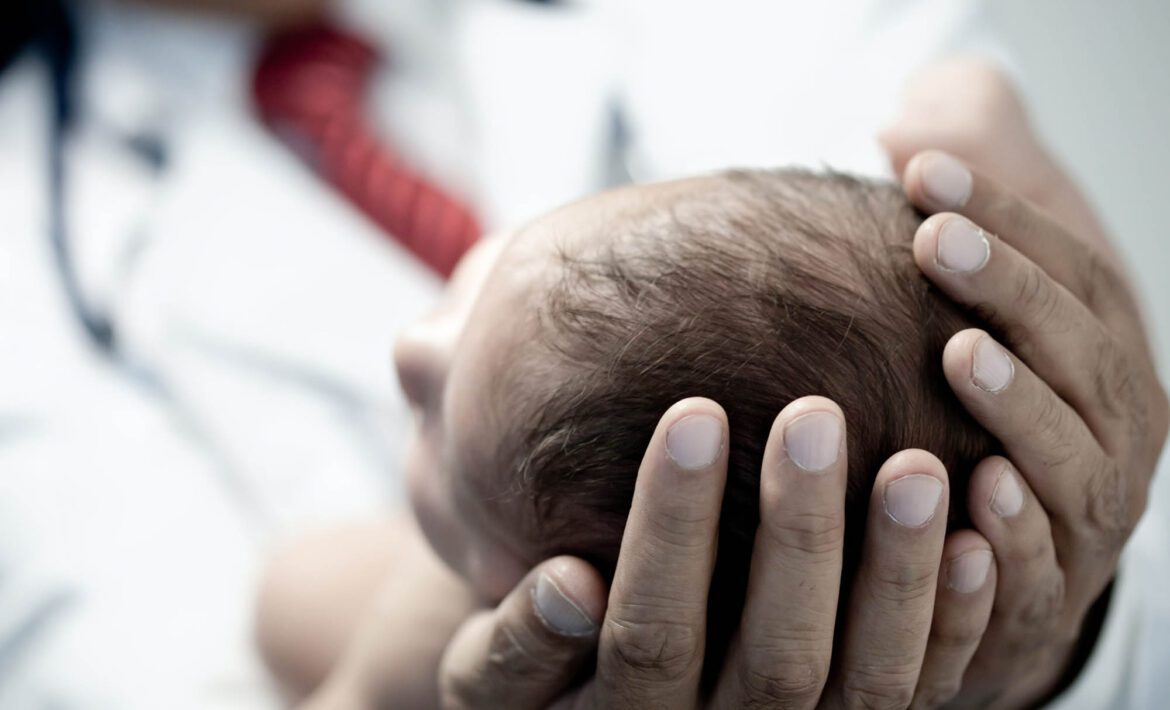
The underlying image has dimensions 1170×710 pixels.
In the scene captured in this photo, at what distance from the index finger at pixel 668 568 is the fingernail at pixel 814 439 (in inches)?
1.2

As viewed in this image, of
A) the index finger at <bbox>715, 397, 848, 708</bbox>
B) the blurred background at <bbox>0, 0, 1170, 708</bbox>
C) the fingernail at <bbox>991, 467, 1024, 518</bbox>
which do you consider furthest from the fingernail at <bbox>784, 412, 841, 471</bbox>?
the blurred background at <bbox>0, 0, 1170, 708</bbox>

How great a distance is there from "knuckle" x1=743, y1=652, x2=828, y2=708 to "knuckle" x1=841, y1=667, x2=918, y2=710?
2 cm

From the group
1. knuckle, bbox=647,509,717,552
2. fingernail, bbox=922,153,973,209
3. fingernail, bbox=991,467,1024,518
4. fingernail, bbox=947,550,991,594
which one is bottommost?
fingernail, bbox=947,550,991,594

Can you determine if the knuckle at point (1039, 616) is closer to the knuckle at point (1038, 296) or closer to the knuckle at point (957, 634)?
the knuckle at point (957, 634)

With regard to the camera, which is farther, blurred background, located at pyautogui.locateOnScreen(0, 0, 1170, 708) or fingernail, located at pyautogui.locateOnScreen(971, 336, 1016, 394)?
blurred background, located at pyautogui.locateOnScreen(0, 0, 1170, 708)

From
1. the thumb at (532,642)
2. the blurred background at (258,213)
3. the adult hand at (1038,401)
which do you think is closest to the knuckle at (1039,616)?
the adult hand at (1038,401)

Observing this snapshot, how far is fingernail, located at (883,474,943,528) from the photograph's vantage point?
43 centimetres

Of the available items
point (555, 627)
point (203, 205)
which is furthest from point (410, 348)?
point (203, 205)

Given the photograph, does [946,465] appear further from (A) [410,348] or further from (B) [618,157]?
(B) [618,157]

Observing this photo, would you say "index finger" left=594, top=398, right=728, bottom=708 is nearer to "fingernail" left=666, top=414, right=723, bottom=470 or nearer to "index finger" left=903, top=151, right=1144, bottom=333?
"fingernail" left=666, top=414, right=723, bottom=470

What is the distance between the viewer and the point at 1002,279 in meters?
0.47

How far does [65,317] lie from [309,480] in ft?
1.01

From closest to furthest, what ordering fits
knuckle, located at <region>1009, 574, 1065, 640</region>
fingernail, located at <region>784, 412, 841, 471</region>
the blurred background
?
fingernail, located at <region>784, 412, 841, 471</region> → knuckle, located at <region>1009, 574, 1065, 640</region> → the blurred background

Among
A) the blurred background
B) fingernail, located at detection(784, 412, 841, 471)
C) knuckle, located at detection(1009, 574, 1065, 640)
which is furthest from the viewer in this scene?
the blurred background
